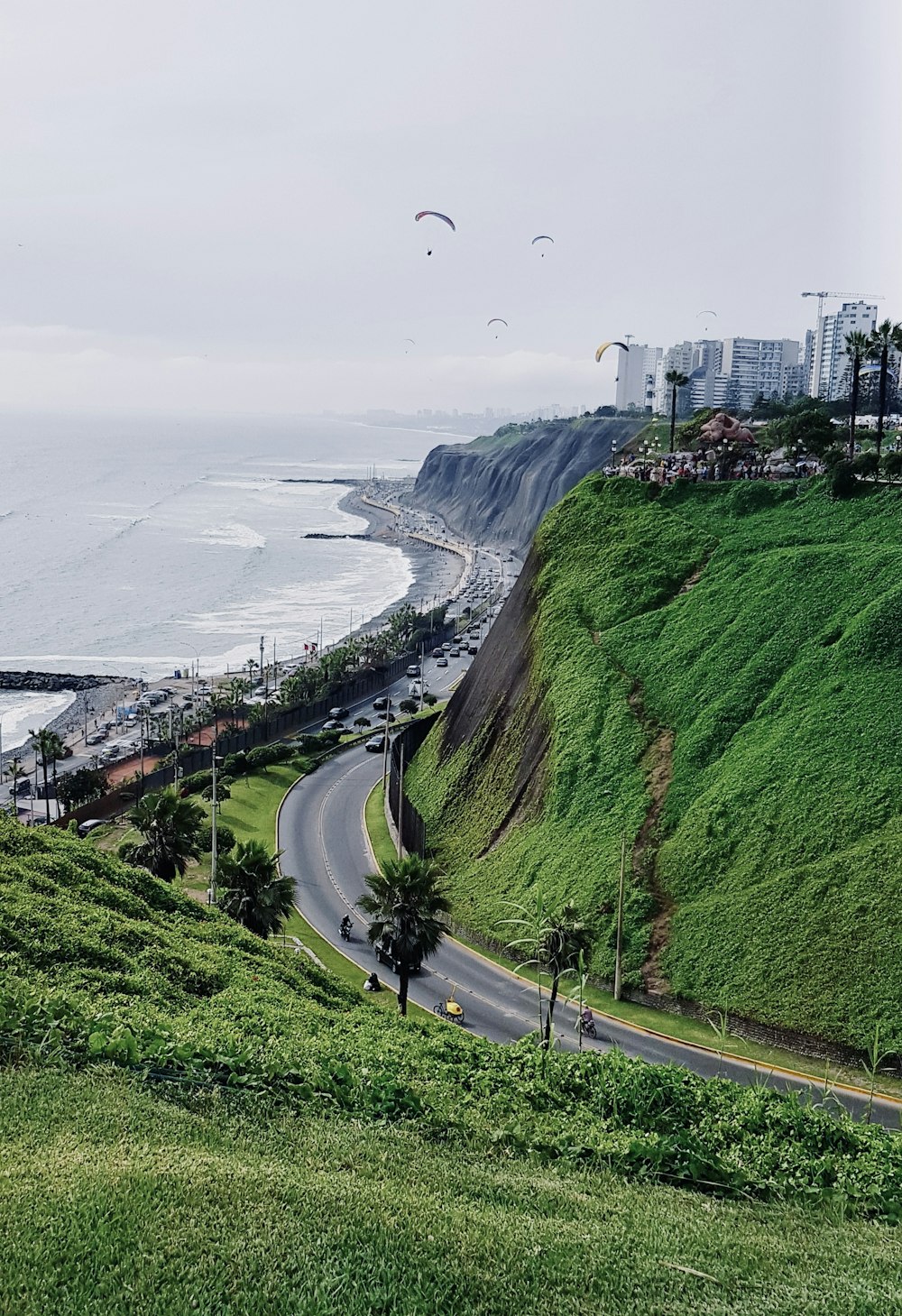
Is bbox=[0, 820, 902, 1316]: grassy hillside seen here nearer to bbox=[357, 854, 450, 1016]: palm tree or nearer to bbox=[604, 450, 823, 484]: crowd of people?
bbox=[357, 854, 450, 1016]: palm tree

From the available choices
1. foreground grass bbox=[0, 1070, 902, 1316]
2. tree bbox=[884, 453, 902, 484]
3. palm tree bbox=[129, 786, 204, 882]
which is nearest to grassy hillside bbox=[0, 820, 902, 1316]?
foreground grass bbox=[0, 1070, 902, 1316]

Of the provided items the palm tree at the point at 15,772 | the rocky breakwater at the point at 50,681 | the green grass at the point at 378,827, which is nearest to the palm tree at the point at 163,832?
the green grass at the point at 378,827

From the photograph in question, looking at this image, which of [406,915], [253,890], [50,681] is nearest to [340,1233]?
[406,915]

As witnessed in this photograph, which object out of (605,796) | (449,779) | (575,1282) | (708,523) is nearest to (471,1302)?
(575,1282)

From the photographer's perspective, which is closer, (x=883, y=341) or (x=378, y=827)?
(x=378, y=827)

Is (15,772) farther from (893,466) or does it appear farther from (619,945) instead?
(893,466)

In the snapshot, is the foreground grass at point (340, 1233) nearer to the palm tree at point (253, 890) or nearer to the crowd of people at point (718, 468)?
the palm tree at point (253, 890)

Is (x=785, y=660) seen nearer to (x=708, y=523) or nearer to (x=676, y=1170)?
(x=708, y=523)
